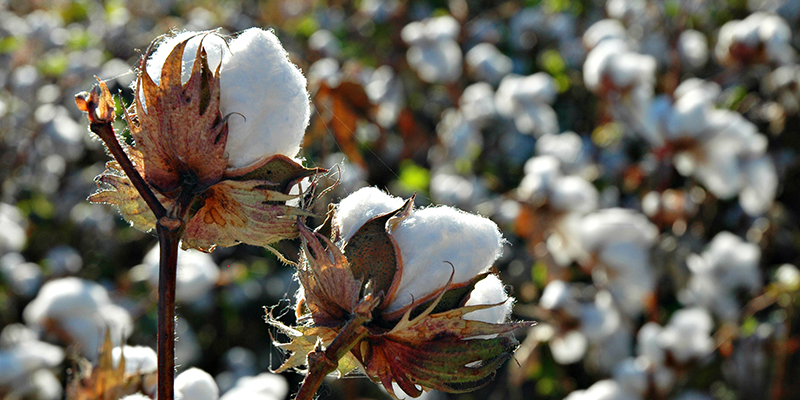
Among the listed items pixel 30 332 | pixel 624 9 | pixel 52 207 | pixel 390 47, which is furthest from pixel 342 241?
pixel 390 47

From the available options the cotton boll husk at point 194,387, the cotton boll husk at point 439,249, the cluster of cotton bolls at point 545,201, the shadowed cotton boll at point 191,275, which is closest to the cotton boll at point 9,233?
the cluster of cotton bolls at point 545,201

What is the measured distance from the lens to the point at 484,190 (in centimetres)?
230

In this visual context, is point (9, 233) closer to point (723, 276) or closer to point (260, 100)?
point (260, 100)

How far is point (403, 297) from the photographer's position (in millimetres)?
509

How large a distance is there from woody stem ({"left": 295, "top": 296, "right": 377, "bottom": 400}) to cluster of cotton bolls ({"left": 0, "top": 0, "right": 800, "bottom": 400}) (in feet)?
3.24

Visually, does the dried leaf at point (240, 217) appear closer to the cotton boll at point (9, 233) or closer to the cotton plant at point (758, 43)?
the cotton boll at point (9, 233)

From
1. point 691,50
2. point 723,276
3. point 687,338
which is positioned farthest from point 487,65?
point 687,338

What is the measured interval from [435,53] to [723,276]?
49.4 inches

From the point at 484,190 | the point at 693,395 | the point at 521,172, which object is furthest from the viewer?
the point at 521,172

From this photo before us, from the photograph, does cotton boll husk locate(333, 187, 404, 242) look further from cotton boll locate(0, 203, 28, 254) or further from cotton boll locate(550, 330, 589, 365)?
cotton boll locate(0, 203, 28, 254)

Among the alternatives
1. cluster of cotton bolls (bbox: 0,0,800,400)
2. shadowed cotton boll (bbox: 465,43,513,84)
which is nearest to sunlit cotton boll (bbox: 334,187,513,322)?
cluster of cotton bolls (bbox: 0,0,800,400)

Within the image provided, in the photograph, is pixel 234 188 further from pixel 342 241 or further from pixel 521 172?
pixel 521 172

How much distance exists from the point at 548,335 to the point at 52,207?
1551 millimetres

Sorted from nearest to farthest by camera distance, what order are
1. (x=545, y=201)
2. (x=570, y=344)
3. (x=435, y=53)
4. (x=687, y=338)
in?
(x=687, y=338)
(x=570, y=344)
(x=545, y=201)
(x=435, y=53)
